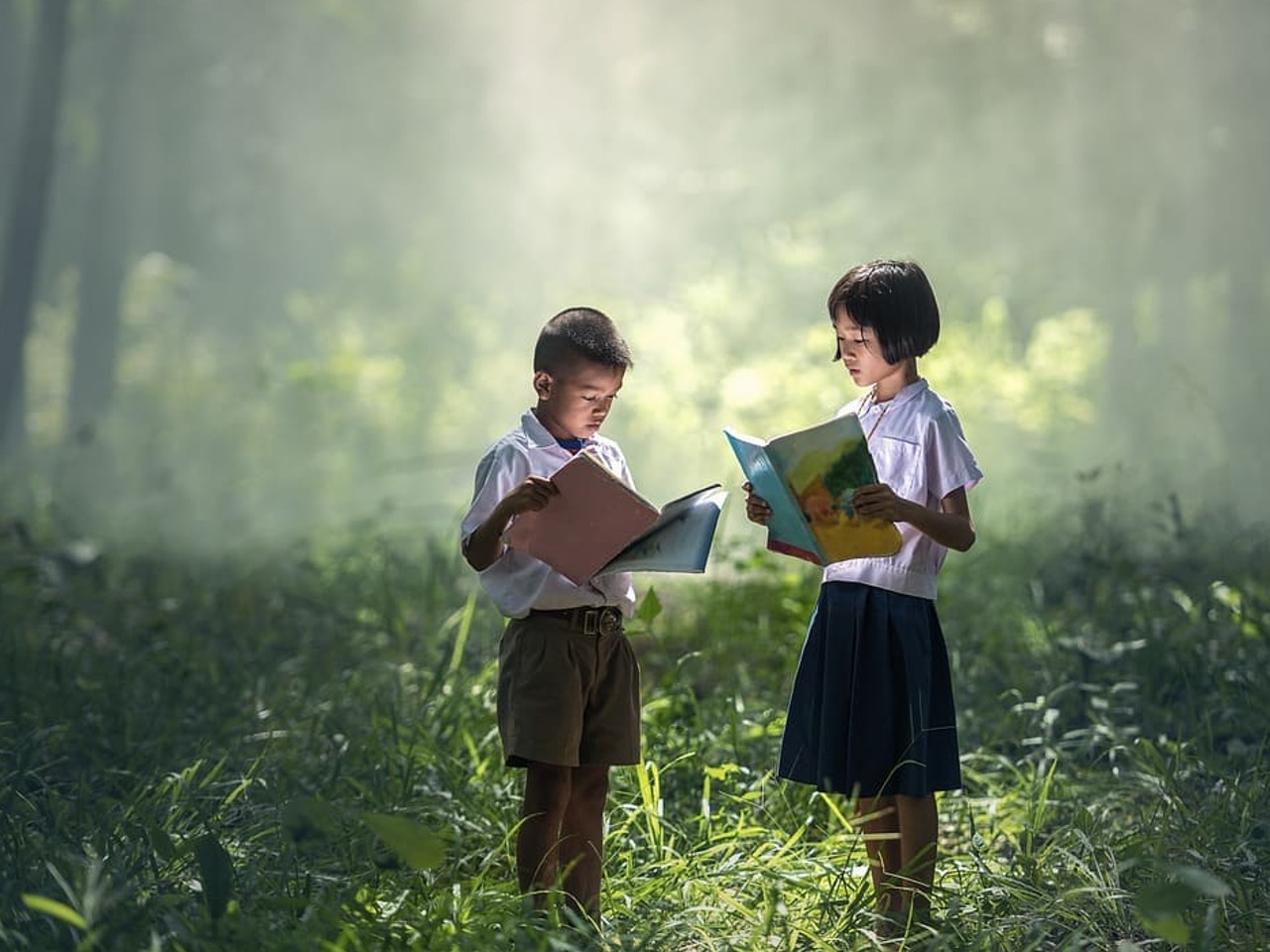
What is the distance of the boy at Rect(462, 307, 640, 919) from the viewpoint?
2816 millimetres

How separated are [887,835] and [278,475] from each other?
13.4 meters

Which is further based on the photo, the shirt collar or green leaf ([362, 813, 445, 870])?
the shirt collar

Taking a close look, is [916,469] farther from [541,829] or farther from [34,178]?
[34,178]

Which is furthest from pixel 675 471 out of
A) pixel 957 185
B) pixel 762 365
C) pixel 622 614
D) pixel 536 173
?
pixel 622 614

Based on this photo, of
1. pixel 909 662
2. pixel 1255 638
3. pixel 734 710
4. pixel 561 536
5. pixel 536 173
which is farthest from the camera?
pixel 536 173

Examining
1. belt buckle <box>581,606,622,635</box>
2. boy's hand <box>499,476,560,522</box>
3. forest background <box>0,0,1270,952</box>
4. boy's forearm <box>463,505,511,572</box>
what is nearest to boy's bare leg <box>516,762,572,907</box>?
belt buckle <box>581,606,622,635</box>

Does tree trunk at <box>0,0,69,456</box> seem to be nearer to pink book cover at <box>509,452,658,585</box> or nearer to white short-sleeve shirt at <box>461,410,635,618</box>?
white short-sleeve shirt at <box>461,410,635,618</box>

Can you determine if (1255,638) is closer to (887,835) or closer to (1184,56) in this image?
(887,835)

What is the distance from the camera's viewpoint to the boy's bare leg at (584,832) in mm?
2908

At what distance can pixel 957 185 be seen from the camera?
12.8 metres

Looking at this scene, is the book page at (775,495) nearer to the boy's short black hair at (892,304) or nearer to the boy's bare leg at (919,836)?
the boy's short black hair at (892,304)

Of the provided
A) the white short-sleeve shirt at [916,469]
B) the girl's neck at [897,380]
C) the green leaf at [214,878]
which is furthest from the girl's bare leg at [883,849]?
the green leaf at [214,878]

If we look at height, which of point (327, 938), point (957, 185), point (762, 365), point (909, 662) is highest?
point (957, 185)

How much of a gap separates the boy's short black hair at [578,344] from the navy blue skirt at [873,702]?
2.28 feet
